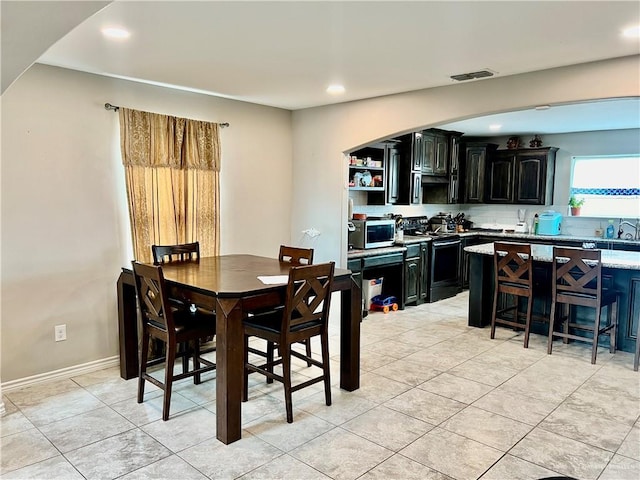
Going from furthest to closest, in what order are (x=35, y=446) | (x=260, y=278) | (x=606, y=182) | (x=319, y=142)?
(x=606, y=182), (x=319, y=142), (x=260, y=278), (x=35, y=446)

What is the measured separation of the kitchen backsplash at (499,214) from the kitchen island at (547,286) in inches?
74.1

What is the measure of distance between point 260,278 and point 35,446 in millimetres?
1636

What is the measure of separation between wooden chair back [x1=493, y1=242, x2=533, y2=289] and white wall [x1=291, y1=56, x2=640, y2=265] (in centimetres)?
143

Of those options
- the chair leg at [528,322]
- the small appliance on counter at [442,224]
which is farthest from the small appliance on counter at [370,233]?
the chair leg at [528,322]

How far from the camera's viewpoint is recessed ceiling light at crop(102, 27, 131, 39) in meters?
2.82

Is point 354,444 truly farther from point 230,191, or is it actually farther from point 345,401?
point 230,191

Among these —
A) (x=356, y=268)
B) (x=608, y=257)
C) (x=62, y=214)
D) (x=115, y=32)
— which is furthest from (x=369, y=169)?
(x=115, y=32)

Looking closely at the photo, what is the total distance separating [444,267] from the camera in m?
6.92

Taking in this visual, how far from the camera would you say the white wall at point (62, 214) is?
3555 mm

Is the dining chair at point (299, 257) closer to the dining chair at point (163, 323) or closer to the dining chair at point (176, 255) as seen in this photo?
the dining chair at point (176, 255)

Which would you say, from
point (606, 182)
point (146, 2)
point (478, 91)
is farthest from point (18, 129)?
point (606, 182)

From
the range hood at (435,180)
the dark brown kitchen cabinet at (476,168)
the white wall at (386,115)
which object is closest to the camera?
the white wall at (386,115)

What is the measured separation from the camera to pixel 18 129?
11.6ft

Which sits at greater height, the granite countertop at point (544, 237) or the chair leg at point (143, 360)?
the granite countertop at point (544, 237)
